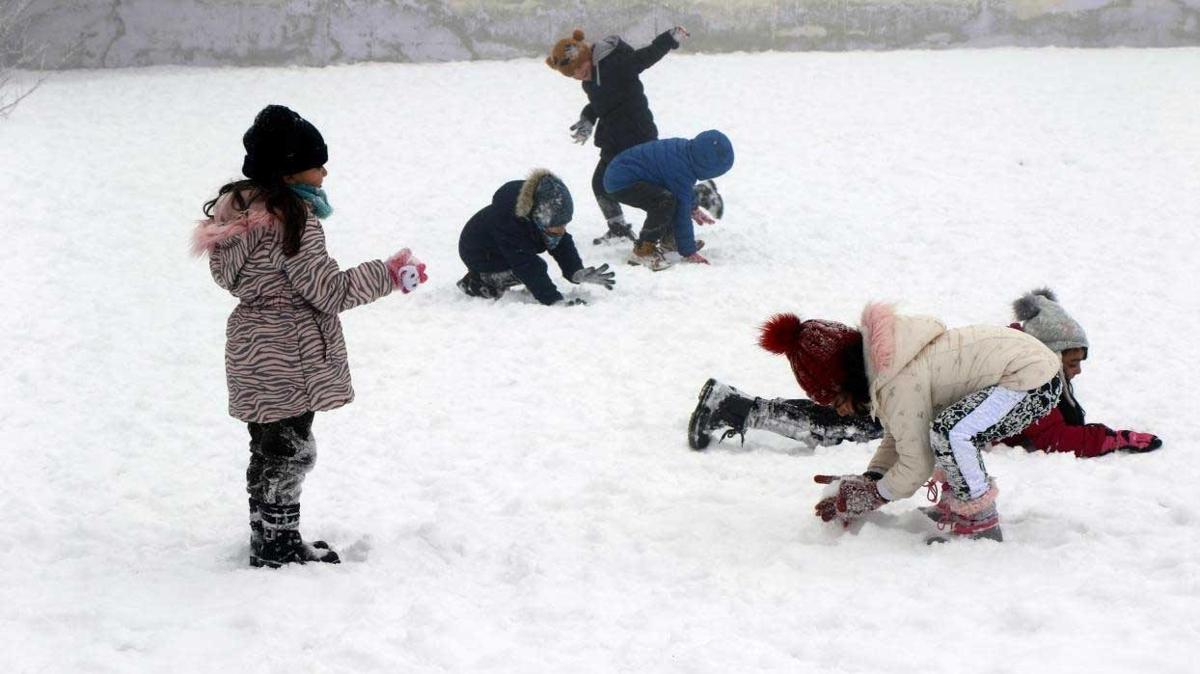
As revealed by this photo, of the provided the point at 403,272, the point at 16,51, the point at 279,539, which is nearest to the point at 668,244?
the point at 403,272

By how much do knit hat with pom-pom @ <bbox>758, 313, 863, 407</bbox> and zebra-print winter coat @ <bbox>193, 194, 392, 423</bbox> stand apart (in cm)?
112

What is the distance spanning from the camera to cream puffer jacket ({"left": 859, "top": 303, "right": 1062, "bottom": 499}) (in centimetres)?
315

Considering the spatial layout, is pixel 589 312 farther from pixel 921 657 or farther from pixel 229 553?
pixel 921 657

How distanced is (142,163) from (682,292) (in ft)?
18.2

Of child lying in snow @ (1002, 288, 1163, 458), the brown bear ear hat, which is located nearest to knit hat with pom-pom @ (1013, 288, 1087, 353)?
child lying in snow @ (1002, 288, 1163, 458)

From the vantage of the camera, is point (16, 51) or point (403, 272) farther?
point (16, 51)

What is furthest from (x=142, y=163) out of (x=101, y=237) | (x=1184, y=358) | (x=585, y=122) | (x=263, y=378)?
(x=1184, y=358)

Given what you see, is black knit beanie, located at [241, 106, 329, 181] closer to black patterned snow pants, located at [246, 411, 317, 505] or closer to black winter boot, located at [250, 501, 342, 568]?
black patterned snow pants, located at [246, 411, 317, 505]

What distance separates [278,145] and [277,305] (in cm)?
43

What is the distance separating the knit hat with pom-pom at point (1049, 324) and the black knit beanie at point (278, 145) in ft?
8.83

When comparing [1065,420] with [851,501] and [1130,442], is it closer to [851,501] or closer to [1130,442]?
[1130,442]

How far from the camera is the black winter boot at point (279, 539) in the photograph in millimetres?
3246

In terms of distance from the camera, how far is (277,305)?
10.1ft

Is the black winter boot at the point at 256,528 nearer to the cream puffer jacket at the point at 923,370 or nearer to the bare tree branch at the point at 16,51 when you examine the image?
the cream puffer jacket at the point at 923,370
